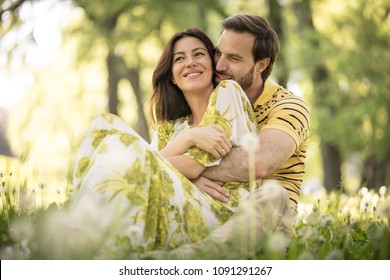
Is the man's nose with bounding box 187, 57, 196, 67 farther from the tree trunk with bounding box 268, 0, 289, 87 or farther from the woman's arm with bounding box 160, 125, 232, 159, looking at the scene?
the tree trunk with bounding box 268, 0, 289, 87

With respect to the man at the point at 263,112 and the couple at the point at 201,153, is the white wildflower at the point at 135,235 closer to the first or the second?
the couple at the point at 201,153

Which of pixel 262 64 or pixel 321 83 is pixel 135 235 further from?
pixel 321 83

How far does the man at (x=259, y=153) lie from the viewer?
2.22 metres

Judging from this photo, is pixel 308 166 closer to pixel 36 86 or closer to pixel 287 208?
pixel 36 86

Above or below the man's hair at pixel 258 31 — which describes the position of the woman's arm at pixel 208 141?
below

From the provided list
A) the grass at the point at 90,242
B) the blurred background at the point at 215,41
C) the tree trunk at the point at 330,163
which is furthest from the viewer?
the tree trunk at the point at 330,163

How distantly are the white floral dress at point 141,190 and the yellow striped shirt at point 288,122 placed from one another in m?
0.33

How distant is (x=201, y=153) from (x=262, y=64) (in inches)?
36.6

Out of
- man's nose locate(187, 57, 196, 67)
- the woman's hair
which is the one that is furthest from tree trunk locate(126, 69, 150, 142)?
man's nose locate(187, 57, 196, 67)

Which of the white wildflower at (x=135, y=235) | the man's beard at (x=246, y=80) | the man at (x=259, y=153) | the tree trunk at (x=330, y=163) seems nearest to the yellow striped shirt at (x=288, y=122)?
the man at (x=259, y=153)

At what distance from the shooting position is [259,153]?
276cm

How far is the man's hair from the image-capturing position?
3.35m

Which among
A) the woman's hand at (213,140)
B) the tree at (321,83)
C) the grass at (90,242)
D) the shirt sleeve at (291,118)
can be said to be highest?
the tree at (321,83)

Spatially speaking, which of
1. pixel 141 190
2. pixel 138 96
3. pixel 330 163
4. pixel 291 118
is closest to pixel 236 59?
pixel 291 118
